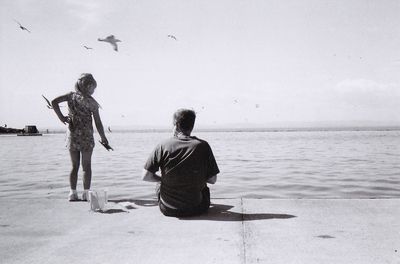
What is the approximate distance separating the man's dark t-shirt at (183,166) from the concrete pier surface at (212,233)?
0.93 ft

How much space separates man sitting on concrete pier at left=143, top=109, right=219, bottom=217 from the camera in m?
4.51

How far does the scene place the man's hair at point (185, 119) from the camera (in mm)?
4562

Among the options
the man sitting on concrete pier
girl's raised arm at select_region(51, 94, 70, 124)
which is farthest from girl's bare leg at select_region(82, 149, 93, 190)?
the man sitting on concrete pier

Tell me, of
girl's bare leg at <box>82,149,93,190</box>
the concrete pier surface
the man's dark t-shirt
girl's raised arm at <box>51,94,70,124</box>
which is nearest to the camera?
the concrete pier surface

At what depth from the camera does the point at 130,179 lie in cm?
1429

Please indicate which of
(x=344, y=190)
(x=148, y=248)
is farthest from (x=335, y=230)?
(x=344, y=190)

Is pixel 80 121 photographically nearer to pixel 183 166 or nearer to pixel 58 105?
pixel 58 105

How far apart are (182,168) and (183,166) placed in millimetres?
25

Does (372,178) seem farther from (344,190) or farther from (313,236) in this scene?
(313,236)

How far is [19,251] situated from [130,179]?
10.9 m

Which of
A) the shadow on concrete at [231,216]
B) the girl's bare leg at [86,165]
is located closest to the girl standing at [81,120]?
the girl's bare leg at [86,165]

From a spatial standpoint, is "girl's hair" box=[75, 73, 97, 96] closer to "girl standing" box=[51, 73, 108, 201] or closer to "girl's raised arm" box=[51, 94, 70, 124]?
"girl standing" box=[51, 73, 108, 201]

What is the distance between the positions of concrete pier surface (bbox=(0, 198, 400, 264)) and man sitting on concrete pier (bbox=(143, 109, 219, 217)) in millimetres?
189

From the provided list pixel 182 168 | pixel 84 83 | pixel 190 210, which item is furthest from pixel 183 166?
pixel 84 83
